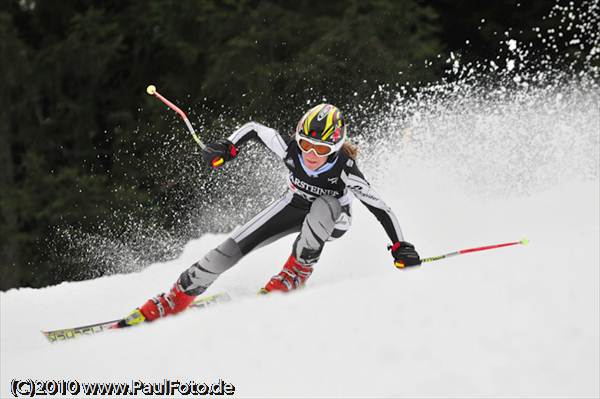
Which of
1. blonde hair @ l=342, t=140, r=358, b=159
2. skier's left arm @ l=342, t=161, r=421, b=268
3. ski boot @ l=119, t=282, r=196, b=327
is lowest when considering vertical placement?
ski boot @ l=119, t=282, r=196, b=327

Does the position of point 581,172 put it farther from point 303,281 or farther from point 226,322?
point 226,322

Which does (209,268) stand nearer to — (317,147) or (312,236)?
(312,236)

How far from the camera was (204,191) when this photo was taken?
399 inches

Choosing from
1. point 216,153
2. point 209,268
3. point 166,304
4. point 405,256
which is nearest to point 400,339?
point 405,256

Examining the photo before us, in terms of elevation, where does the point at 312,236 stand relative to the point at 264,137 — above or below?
below

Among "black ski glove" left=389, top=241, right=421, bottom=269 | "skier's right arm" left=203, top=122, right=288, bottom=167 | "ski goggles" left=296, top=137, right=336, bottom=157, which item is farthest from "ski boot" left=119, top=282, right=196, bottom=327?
"black ski glove" left=389, top=241, right=421, bottom=269

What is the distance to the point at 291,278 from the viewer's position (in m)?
4.47

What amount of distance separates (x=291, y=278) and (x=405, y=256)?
0.87 m

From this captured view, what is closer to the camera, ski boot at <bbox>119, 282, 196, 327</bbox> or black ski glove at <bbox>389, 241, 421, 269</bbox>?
black ski glove at <bbox>389, 241, 421, 269</bbox>

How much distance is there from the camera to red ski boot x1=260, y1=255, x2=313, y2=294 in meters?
4.43

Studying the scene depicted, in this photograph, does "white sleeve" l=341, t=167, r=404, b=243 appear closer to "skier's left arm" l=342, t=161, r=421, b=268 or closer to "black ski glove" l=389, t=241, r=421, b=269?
"skier's left arm" l=342, t=161, r=421, b=268

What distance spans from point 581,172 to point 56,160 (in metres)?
9.88

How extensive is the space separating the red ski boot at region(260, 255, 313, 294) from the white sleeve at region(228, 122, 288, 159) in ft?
2.30

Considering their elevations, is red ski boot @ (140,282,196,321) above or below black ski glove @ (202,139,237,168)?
below
